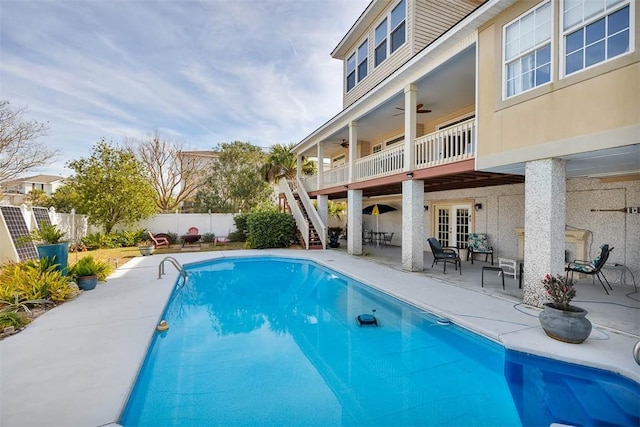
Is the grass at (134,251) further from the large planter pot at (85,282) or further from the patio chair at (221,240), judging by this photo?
the large planter pot at (85,282)

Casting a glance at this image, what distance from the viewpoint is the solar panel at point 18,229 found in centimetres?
1038

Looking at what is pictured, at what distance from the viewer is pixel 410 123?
33.8 feet

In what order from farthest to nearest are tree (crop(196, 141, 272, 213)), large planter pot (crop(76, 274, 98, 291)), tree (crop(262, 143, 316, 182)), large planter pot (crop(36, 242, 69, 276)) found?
tree (crop(262, 143, 316, 182)) → tree (crop(196, 141, 272, 213)) → large planter pot (crop(76, 274, 98, 291)) → large planter pot (crop(36, 242, 69, 276))

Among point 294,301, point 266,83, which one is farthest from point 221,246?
point 294,301

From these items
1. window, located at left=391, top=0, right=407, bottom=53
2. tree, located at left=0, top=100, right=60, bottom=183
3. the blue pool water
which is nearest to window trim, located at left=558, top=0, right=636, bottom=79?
the blue pool water

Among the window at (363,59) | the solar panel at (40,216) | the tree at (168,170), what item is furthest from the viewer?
the tree at (168,170)

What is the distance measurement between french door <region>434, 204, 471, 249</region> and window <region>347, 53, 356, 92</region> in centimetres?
801

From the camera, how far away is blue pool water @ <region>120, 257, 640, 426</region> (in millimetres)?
3678

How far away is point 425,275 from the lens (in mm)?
10141

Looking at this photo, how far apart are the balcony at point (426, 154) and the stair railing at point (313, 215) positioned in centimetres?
252

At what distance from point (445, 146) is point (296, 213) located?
36.2 ft

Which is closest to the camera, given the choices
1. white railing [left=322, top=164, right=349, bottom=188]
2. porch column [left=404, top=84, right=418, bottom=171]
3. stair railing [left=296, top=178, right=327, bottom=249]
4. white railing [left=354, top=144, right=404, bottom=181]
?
porch column [left=404, top=84, right=418, bottom=171]

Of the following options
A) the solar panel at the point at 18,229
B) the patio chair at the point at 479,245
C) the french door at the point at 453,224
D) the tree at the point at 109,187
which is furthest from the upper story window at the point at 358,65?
the solar panel at the point at 18,229

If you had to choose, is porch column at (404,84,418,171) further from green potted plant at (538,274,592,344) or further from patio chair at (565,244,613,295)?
green potted plant at (538,274,592,344)
